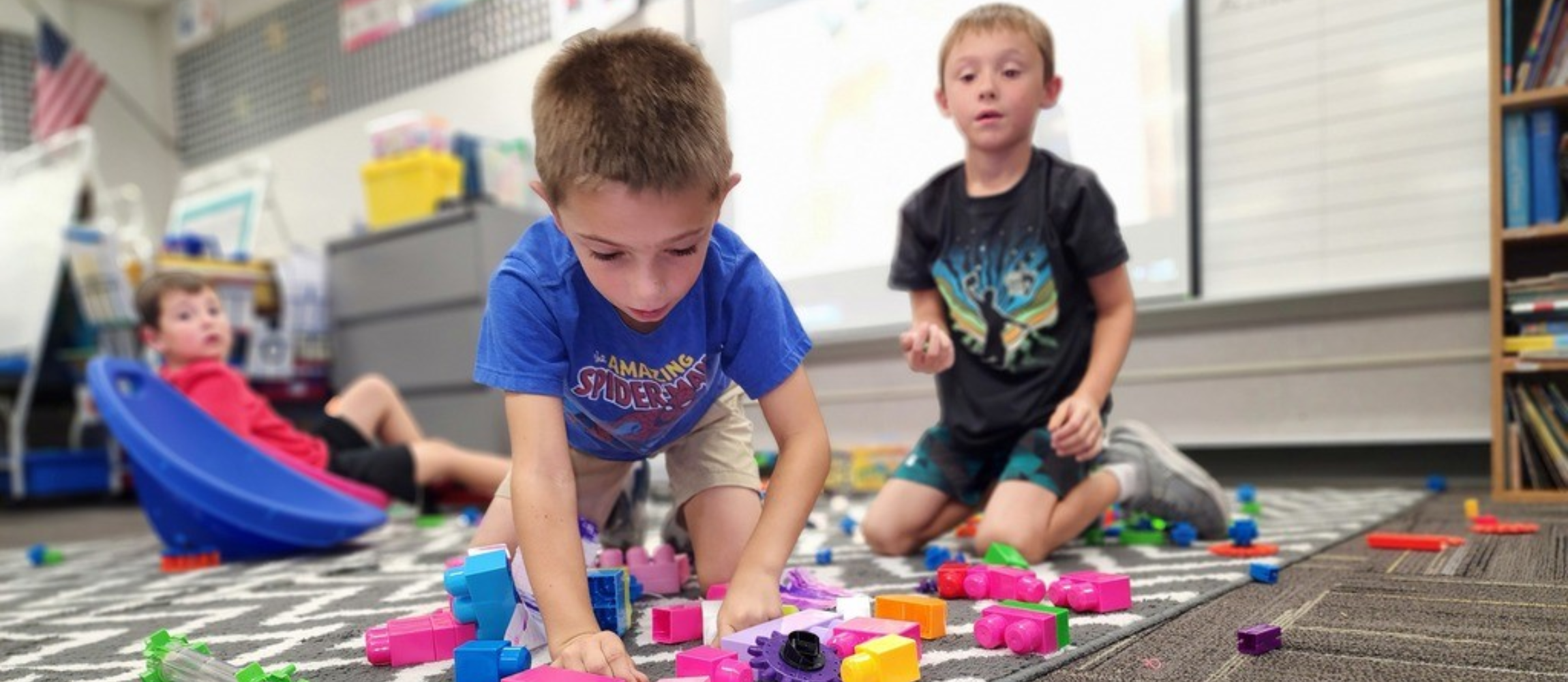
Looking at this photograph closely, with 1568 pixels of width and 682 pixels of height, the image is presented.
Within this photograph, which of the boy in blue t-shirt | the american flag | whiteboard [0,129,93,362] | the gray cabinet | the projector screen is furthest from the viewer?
the american flag

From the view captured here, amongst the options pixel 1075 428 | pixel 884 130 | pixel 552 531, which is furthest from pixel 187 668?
pixel 884 130

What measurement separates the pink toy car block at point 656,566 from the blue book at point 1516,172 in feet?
5.33

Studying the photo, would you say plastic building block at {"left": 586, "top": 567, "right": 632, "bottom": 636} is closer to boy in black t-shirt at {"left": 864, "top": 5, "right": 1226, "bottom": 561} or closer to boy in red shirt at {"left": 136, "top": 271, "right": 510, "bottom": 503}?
boy in black t-shirt at {"left": 864, "top": 5, "right": 1226, "bottom": 561}

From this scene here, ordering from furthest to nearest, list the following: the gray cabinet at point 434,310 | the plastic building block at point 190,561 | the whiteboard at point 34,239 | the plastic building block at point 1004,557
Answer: the whiteboard at point 34,239, the gray cabinet at point 434,310, the plastic building block at point 190,561, the plastic building block at point 1004,557

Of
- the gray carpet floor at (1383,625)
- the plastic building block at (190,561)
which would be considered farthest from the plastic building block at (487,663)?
the plastic building block at (190,561)

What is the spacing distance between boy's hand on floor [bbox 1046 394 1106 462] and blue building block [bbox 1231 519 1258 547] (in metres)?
0.25

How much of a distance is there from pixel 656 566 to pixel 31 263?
3118 mm

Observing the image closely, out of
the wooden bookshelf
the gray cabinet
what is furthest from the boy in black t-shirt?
the gray cabinet

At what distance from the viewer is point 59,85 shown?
4.42m

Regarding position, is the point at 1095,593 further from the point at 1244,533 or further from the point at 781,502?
the point at 1244,533

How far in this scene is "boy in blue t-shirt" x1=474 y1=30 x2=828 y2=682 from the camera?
29.5 inches

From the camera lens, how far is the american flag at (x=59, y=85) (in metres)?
4.38

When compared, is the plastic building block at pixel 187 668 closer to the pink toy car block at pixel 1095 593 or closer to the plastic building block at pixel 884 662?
the plastic building block at pixel 884 662

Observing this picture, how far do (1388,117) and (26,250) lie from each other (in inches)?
157
